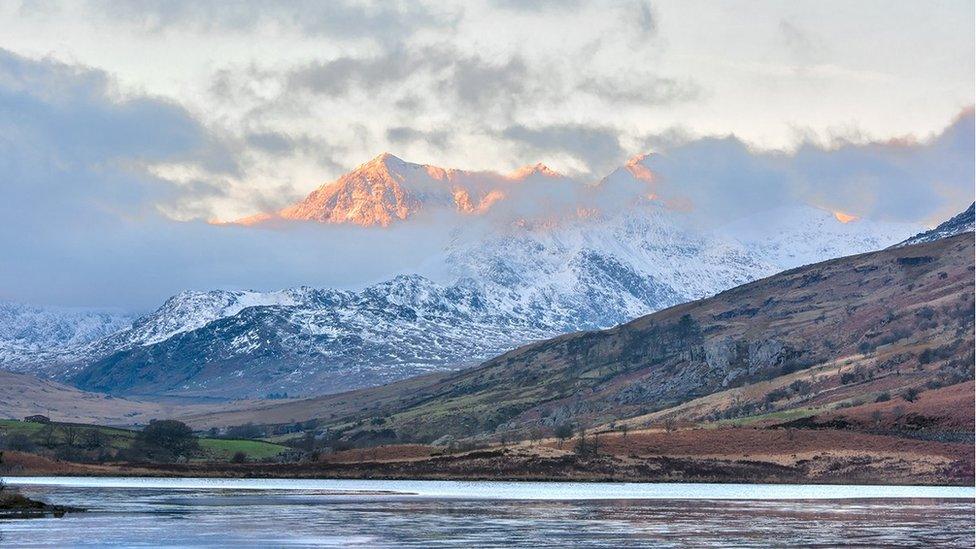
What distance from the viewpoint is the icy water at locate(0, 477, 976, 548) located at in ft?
301

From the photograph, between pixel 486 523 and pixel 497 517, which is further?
pixel 497 517

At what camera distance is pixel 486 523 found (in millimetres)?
107312

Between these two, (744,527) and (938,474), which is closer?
(744,527)

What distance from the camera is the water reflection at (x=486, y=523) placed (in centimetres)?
9119

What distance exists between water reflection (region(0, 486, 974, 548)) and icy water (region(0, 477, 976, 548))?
0.10m

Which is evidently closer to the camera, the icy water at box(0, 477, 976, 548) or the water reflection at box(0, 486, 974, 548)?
the water reflection at box(0, 486, 974, 548)

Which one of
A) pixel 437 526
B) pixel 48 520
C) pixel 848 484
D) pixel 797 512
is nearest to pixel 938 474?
pixel 848 484

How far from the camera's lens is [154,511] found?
120625 millimetres

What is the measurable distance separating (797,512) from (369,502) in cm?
4185

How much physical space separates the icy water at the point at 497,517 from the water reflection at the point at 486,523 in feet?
0.32

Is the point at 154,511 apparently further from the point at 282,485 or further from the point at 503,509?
the point at 282,485

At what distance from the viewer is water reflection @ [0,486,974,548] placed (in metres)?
91.2

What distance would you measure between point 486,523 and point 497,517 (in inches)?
306

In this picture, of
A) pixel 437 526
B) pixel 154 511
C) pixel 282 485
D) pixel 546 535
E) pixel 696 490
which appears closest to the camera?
pixel 546 535
